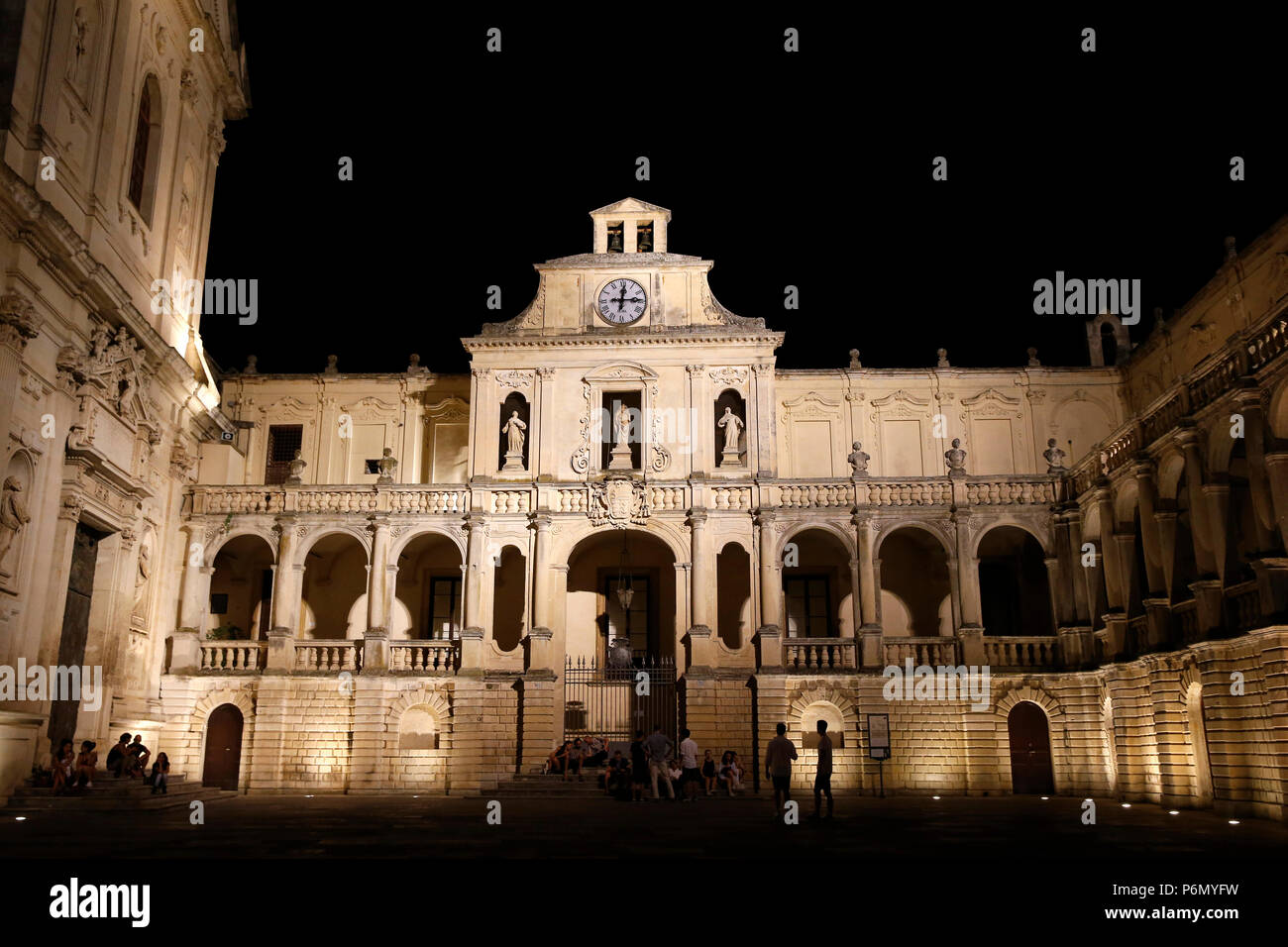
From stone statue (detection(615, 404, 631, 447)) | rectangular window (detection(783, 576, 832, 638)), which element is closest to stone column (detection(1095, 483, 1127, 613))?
rectangular window (detection(783, 576, 832, 638))

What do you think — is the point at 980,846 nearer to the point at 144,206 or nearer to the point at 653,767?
the point at 653,767

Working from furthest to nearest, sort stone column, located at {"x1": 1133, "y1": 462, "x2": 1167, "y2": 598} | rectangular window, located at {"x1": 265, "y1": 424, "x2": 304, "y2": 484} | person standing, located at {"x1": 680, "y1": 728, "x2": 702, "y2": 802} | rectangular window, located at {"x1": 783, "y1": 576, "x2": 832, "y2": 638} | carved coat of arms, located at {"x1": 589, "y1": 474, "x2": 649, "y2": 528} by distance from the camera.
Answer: rectangular window, located at {"x1": 265, "y1": 424, "x2": 304, "y2": 484} → rectangular window, located at {"x1": 783, "y1": 576, "x2": 832, "y2": 638} → carved coat of arms, located at {"x1": 589, "y1": 474, "x2": 649, "y2": 528} → stone column, located at {"x1": 1133, "y1": 462, "x2": 1167, "y2": 598} → person standing, located at {"x1": 680, "y1": 728, "x2": 702, "y2": 802}

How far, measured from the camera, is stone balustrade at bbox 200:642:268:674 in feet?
95.4

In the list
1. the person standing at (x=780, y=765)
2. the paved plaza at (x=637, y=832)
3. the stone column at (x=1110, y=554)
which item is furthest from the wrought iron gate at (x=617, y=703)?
the person standing at (x=780, y=765)

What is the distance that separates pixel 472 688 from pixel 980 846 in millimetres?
18334

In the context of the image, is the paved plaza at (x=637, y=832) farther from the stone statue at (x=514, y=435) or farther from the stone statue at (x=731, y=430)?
the stone statue at (x=731, y=430)

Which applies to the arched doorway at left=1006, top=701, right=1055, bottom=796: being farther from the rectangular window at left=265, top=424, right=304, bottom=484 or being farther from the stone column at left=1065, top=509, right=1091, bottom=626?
the rectangular window at left=265, top=424, right=304, bottom=484

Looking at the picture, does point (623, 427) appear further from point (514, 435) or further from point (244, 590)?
point (244, 590)

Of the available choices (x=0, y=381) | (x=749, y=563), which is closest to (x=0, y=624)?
(x=0, y=381)

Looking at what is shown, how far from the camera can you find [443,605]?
111ft

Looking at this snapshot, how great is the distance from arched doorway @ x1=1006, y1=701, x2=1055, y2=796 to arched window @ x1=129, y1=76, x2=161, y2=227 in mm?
26155

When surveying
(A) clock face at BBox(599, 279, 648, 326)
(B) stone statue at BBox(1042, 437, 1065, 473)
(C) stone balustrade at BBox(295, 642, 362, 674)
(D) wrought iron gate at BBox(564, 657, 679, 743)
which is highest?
(A) clock face at BBox(599, 279, 648, 326)

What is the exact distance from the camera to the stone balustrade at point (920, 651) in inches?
1129

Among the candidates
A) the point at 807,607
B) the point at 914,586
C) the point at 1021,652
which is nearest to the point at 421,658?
the point at 807,607
